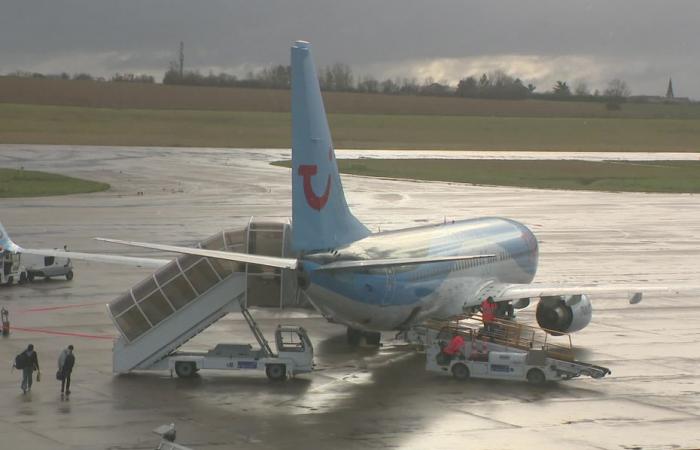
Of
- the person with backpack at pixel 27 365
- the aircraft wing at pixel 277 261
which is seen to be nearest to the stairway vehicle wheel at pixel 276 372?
the aircraft wing at pixel 277 261

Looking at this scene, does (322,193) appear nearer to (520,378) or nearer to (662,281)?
(520,378)

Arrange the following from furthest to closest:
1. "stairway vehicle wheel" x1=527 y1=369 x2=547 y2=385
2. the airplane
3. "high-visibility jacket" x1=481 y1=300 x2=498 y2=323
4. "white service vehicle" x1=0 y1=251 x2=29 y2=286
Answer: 1. "white service vehicle" x1=0 y1=251 x2=29 y2=286
2. "high-visibility jacket" x1=481 y1=300 x2=498 y2=323
3. "stairway vehicle wheel" x1=527 y1=369 x2=547 y2=385
4. the airplane

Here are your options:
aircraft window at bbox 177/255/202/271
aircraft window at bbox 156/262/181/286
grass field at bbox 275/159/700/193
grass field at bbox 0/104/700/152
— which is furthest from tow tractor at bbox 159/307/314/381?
grass field at bbox 0/104/700/152

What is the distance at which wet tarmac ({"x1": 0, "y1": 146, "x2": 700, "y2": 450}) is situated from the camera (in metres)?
29.6

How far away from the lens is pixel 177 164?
122500mm

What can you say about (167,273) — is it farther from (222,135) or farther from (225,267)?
(222,135)

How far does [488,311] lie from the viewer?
4016 centimetres

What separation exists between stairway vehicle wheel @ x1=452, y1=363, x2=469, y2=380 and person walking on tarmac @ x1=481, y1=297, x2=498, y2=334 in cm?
253

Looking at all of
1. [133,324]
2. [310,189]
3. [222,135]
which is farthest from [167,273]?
[222,135]

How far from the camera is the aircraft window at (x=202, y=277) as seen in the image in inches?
1449

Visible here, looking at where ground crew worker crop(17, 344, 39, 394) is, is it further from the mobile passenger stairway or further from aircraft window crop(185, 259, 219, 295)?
aircraft window crop(185, 259, 219, 295)

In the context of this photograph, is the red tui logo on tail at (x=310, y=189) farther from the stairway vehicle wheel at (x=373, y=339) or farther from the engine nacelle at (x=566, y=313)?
the engine nacelle at (x=566, y=313)

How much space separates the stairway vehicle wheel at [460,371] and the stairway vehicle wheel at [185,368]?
7807 millimetres

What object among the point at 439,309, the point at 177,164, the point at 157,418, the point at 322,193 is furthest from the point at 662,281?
the point at 177,164
